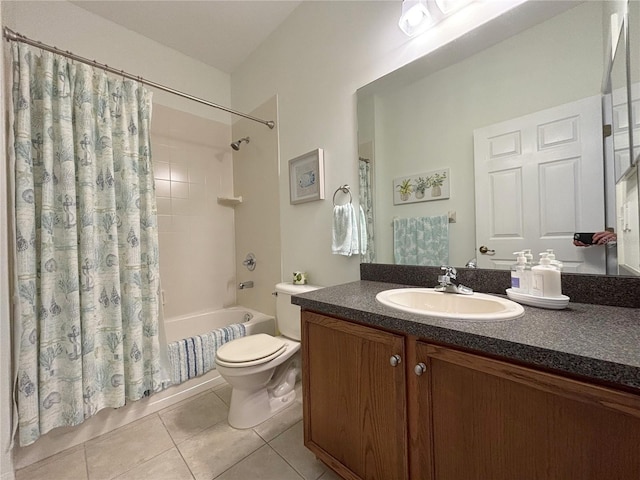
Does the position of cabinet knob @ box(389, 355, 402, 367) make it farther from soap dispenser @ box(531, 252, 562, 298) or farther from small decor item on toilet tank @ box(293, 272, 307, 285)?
small decor item on toilet tank @ box(293, 272, 307, 285)

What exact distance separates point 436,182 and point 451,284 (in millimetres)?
486

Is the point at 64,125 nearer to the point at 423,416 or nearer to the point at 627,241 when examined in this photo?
the point at 423,416

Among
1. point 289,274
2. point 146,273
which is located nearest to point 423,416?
point 289,274

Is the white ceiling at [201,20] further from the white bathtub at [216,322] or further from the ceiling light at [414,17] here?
Result: the white bathtub at [216,322]

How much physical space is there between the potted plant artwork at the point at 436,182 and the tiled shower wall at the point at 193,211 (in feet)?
6.30

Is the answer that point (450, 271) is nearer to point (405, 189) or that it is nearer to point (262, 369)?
point (405, 189)

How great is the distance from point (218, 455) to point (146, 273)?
3.42ft

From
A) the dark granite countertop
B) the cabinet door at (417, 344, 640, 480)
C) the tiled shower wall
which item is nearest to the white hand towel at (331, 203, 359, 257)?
the dark granite countertop

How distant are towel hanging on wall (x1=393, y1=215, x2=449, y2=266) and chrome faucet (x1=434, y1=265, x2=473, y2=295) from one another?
0.37 feet

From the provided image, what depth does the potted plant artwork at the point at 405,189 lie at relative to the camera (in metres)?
1.31

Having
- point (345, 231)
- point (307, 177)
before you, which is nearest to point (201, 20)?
point (307, 177)

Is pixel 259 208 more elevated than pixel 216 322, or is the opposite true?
pixel 259 208

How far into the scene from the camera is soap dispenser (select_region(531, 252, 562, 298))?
32.3 inches

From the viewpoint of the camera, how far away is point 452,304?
3.38 ft
